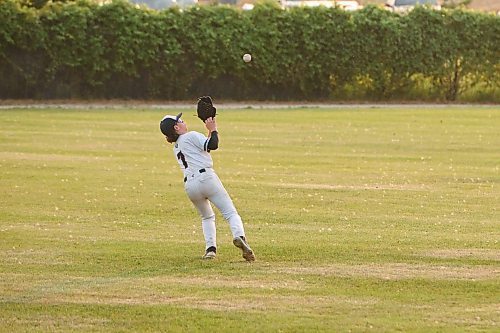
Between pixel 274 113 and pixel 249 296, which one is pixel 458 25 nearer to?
pixel 274 113

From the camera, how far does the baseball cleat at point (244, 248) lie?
10625mm

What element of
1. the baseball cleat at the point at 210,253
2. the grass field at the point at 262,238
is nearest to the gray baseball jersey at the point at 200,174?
the baseball cleat at the point at 210,253

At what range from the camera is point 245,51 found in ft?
123

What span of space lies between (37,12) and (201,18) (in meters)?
4.74

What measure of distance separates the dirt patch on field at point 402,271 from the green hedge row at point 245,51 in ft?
86.7

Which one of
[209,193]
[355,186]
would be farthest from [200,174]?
[355,186]

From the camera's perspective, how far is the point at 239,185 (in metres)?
17.2

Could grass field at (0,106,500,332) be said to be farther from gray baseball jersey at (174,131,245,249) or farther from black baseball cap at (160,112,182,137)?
black baseball cap at (160,112,182,137)

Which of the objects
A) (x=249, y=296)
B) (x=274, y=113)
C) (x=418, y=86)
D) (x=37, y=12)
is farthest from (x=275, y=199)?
(x=418, y=86)

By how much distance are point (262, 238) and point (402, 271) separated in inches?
89.5

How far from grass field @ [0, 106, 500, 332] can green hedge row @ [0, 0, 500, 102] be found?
1159 centimetres

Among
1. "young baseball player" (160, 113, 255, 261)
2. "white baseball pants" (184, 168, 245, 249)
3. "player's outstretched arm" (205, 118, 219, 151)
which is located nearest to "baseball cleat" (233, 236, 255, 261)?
"young baseball player" (160, 113, 255, 261)

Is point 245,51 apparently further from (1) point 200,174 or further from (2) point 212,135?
(2) point 212,135

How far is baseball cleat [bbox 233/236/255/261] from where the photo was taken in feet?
34.9
